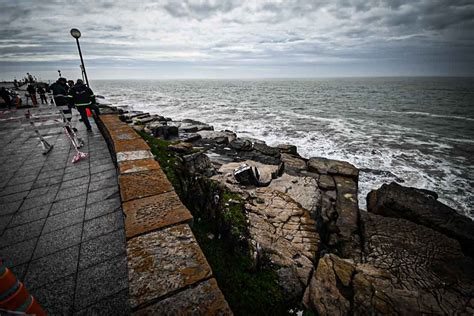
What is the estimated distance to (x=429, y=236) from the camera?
4.38 m

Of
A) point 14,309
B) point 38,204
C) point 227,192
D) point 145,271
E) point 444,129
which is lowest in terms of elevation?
point 444,129

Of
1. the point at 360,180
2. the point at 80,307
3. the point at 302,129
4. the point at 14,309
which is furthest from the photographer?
the point at 302,129

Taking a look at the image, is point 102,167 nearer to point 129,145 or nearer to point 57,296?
point 129,145

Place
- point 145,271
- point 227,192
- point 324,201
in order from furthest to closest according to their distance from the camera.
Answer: point 324,201
point 227,192
point 145,271

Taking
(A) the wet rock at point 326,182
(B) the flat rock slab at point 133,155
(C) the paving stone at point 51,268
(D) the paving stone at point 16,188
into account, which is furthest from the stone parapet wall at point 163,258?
(A) the wet rock at point 326,182

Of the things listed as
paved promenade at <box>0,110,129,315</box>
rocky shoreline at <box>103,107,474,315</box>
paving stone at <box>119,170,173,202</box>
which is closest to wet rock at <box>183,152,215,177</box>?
rocky shoreline at <box>103,107,474,315</box>

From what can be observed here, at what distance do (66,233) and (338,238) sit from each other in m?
5.32

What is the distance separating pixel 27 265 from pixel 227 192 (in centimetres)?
303

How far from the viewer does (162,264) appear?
173cm

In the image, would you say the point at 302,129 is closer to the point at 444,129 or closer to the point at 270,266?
the point at 444,129

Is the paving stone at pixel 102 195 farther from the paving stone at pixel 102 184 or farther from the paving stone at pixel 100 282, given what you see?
the paving stone at pixel 100 282

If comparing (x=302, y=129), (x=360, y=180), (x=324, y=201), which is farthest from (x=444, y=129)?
(x=324, y=201)

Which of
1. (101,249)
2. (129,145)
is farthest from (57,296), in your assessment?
(129,145)

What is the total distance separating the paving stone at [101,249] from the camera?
7.91 ft
